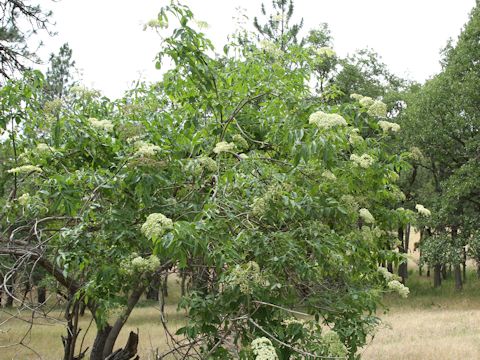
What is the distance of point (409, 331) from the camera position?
496 inches

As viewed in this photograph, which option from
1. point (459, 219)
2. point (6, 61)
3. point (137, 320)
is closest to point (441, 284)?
point (459, 219)

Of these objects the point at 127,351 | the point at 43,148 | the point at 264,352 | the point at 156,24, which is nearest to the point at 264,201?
the point at 264,352

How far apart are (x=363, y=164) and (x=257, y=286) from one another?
1.10 metres

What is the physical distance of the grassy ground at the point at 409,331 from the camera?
953 cm

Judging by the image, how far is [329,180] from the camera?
146 inches

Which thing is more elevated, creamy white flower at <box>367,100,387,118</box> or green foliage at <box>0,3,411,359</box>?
creamy white flower at <box>367,100,387,118</box>

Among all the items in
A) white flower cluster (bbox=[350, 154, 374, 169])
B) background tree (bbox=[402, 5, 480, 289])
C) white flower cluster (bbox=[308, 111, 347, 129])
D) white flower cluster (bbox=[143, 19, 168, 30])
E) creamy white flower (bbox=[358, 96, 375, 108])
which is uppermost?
background tree (bbox=[402, 5, 480, 289])

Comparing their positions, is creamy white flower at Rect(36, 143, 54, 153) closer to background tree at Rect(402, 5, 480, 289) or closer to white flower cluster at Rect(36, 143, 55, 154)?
white flower cluster at Rect(36, 143, 55, 154)

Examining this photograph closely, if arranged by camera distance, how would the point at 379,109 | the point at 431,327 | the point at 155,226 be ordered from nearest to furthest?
the point at 155,226 < the point at 379,109 < the point at 431,327

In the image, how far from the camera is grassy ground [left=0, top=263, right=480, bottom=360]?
9.53m

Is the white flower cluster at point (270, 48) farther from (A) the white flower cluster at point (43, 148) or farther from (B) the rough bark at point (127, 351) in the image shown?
(B) the rough bark at point (127, 351)

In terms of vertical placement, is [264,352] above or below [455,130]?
below

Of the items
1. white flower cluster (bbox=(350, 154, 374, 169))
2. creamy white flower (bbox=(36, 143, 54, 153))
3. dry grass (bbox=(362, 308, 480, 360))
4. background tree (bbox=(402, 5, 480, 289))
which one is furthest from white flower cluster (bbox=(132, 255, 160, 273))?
background tree (bbox=(402, 5, 480, 289))

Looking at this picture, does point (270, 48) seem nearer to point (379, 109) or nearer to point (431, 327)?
point (379, 109)
